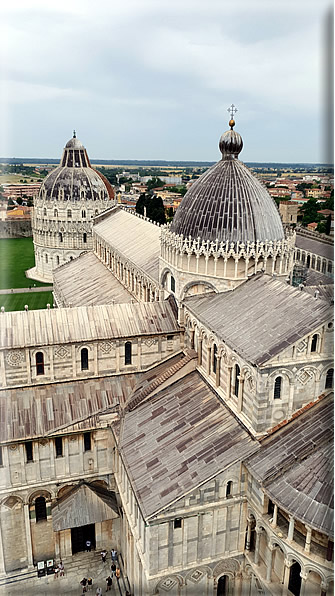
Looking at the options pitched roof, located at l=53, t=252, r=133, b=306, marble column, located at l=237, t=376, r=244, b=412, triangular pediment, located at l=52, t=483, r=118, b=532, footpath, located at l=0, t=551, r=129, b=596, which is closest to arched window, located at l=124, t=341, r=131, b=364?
triangular pediment, located at l=52, t=483, r=118, b=532

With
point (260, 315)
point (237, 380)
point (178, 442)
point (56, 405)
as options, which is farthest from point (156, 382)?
point (260, 315)

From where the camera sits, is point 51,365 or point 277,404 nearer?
point 277,404

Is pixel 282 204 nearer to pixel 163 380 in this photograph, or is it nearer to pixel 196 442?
pixel 163 380

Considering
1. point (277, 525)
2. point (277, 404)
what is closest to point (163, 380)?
point (277, 404)

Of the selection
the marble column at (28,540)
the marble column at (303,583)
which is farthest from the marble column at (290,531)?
the marble column at (28,540)

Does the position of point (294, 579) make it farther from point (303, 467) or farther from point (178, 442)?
point (178, 442)

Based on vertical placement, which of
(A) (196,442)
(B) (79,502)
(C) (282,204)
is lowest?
(B) (79,502)

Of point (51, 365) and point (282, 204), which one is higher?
point (282, 204)

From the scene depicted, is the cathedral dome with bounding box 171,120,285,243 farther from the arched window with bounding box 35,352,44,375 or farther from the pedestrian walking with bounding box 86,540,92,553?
the pedestrian walking with bounding box 86,540,92,553

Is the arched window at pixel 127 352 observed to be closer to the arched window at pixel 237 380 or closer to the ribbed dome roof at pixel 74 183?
the arched window at pixel 237 380
